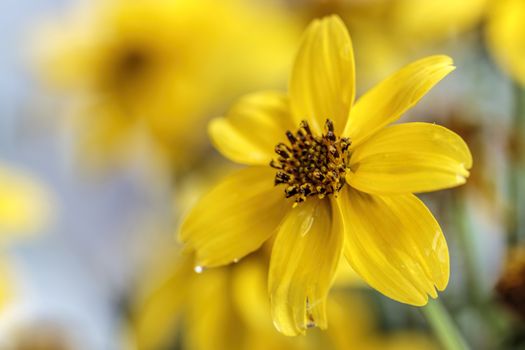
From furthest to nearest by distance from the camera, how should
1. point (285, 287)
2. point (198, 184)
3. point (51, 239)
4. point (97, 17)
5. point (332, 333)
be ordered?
1. point (51, 239)
2. point (97, 17)
3. point (198, 184)
4. point (332, 333)
5. point (285, 287)

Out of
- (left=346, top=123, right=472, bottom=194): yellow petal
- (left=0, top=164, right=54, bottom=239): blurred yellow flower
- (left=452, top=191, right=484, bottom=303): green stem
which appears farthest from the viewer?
(left=0, top=164, right=54, bottom=239): blurred yellow flower

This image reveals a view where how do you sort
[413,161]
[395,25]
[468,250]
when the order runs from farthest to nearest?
[395,25] → [468,250] → [413,161]

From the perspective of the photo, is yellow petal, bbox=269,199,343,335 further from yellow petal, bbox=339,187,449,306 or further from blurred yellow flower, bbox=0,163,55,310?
Result: blurred yellow flower, bbox=0,163,55,310

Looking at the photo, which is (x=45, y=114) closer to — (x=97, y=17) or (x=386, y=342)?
(x=97, y=17)

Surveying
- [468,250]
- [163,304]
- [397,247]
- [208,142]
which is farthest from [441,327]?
[208,142]

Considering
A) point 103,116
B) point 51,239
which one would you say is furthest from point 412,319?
point 51,239

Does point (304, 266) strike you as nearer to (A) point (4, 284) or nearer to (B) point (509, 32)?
(B) point (509, 32)

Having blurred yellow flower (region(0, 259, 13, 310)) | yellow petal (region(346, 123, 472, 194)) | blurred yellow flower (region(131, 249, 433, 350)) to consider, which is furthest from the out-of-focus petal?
yellow petal (region(346, 123, 472, 194))
